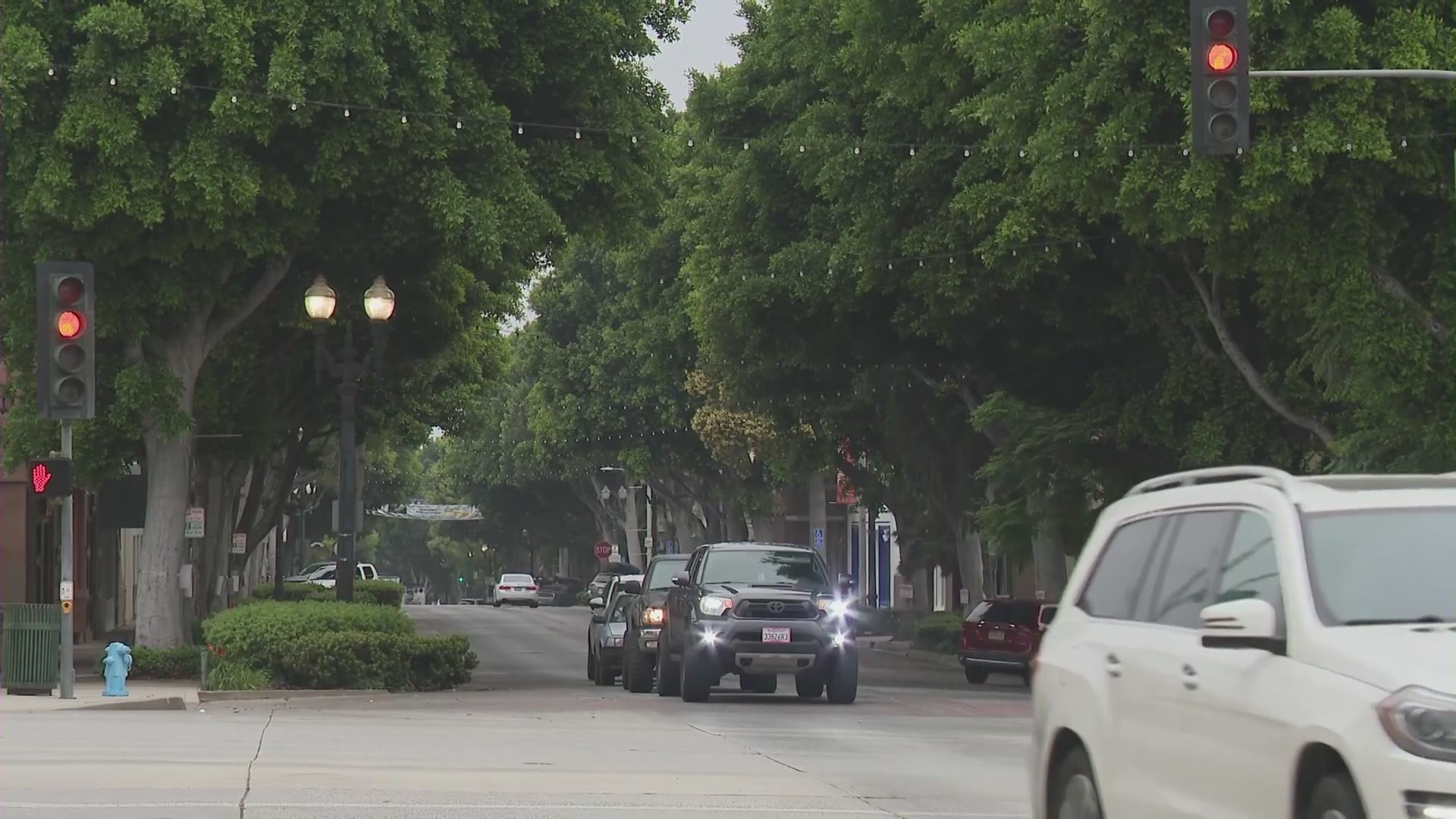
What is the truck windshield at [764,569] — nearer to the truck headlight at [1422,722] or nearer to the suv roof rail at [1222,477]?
the suv roof rail at [1222,477]

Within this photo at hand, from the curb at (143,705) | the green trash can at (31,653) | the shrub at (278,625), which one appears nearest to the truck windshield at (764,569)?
the shrub at (278,625)

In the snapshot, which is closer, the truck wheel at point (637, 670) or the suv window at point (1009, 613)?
the truck wheel at point (637, 670)

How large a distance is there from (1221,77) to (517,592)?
258 feet

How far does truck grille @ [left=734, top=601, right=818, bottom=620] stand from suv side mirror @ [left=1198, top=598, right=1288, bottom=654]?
17.8 meters

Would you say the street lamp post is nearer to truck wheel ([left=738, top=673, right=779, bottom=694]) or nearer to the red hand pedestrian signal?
the red hand pedestrian signal

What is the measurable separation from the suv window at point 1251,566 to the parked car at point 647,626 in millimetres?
19877

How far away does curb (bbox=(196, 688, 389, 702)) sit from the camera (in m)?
26.0

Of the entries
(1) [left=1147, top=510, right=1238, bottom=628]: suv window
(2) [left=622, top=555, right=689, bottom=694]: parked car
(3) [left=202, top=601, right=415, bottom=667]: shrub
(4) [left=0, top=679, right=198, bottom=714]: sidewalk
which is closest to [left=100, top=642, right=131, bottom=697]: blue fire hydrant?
(4) [left=0, top=679, right=198, bottom=714]: sidewalk

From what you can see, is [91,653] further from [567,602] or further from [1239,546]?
[567,602]

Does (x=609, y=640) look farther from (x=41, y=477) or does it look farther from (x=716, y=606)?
(x=41, y=477)

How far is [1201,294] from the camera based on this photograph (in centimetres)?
2919

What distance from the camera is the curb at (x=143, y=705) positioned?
79.3 ft

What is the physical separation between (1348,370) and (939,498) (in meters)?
22.8

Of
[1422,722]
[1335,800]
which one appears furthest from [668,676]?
[1422,722]
